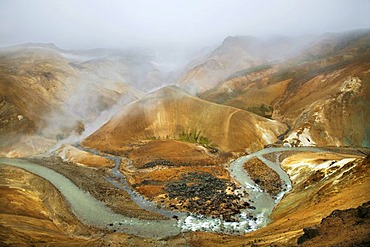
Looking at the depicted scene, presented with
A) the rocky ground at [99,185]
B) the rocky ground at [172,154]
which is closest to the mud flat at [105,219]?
the rocky ground at [99,185]

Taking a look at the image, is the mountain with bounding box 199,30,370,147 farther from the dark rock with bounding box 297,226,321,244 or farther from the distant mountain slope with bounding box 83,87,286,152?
the dark rock with bounding box 297,226,321,244

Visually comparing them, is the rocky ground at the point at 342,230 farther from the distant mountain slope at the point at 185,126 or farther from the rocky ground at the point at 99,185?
the distant mountain slope at the point at 185,126

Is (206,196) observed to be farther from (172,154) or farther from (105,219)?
(172,154)

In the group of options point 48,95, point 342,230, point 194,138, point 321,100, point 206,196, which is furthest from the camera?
point 48,95

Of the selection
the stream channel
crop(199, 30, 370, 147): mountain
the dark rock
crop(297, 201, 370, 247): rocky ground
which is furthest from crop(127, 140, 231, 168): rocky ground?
the dark rock

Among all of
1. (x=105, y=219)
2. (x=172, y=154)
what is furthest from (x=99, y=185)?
(x=172, y=154)
